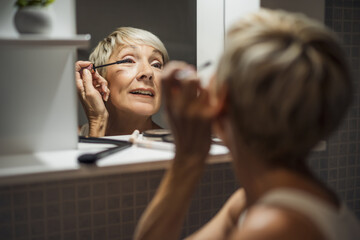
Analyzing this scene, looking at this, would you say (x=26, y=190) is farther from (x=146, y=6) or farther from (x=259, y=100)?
(x=146, y=6)

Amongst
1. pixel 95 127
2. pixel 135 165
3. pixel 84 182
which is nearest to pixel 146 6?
pixel 95 127

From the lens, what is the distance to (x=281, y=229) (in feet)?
2.41

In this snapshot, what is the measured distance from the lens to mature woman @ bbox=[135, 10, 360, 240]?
74 cm

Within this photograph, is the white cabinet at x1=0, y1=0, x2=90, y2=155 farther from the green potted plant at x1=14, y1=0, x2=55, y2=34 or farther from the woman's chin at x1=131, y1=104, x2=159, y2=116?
the woman's chin at x1=131, y1=104, x2=159, y2=116

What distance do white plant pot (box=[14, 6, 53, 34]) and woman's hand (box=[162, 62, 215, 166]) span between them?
1.40 feet

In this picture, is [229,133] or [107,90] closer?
[229,133]

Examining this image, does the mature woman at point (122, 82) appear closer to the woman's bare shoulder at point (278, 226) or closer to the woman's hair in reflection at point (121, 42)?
the woman's hair in reflection at point (121, 42)

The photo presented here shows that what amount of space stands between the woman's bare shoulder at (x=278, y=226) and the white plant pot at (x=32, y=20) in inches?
29.4

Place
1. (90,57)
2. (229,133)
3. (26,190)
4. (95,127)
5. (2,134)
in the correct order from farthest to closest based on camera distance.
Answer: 1. (90,57)
2. (95,127)
3. (26,190)
4. (2,134)
5. (229,133)

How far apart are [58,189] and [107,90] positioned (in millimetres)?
701

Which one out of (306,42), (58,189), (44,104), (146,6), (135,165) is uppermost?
(146,6)

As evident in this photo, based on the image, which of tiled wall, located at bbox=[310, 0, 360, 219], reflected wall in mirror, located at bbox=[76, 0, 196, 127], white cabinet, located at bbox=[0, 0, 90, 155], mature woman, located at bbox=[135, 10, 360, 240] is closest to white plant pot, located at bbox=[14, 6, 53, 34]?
white cabinet, located at bbox=[0, 0, 90, 155]

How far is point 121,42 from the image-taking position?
2.07m

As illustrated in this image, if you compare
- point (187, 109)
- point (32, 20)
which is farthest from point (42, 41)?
point (187, 109)
